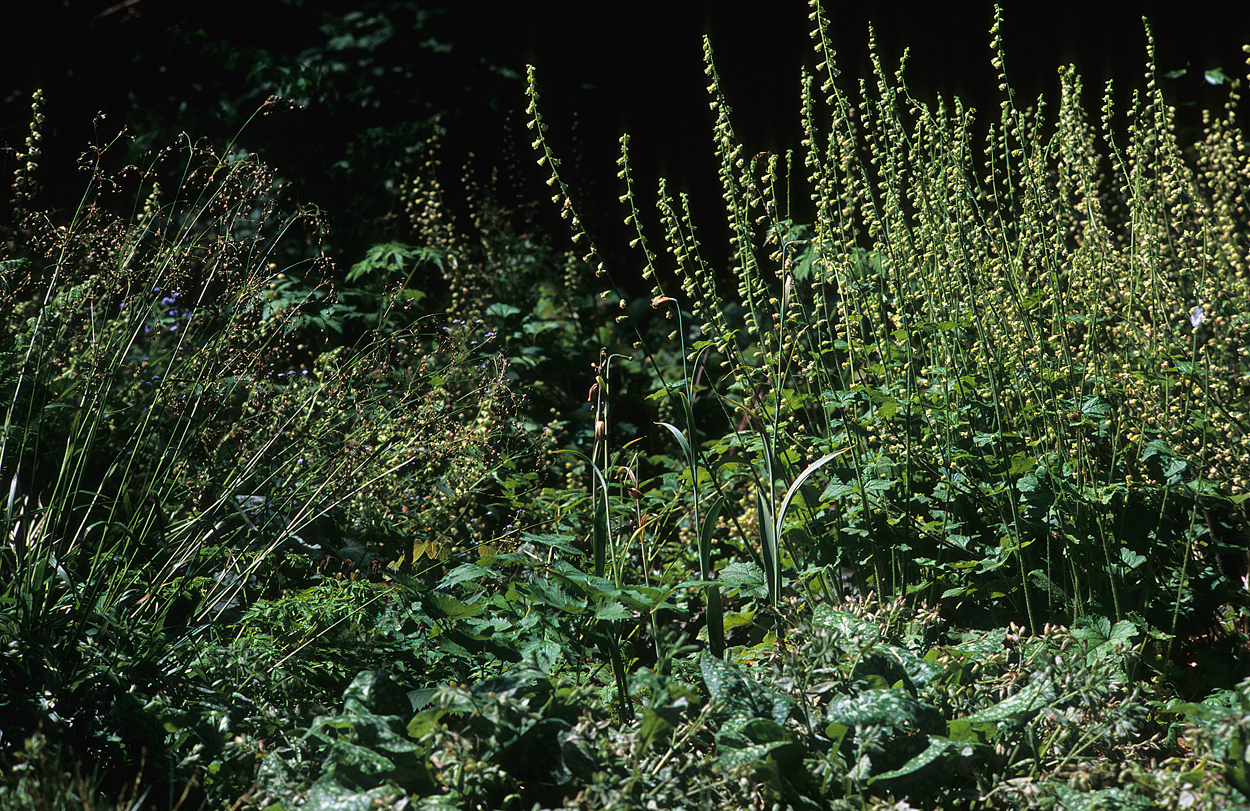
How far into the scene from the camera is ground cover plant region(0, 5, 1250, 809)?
62.3 inches

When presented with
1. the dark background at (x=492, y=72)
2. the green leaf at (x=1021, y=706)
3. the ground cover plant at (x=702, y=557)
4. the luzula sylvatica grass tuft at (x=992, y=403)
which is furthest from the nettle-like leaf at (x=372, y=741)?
the dark background at (x=492, y=72)

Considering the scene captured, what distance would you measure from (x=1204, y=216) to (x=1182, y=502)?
0.78 meters

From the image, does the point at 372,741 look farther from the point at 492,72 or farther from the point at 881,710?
the point at 492,72

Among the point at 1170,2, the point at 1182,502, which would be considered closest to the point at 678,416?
the point at 1182,502

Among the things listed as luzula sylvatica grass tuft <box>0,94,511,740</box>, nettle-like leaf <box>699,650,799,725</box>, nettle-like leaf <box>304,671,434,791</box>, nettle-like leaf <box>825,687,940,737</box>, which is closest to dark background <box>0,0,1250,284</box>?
luzula sylvatica grass tuft <box>0,94,511,740</box>

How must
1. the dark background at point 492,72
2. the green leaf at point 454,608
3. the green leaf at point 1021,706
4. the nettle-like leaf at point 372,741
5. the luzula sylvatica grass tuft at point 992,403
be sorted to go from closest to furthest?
the nettle-like leaf at point 372,741 < the green leaf at point 1021,706 < the green leaf at point 454,608 < the luzula sylvatica grass tuft at point 992,403 < the dark background at point 492,72

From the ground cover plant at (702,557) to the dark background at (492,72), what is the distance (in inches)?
78.1

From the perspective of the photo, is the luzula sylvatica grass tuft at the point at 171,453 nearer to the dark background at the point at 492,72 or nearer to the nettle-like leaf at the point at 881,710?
the nettle-like leaf at the point at 881,710

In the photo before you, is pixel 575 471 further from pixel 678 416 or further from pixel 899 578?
pixel 899 578

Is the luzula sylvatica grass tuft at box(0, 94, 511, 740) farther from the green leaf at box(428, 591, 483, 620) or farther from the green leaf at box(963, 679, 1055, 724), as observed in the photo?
the green leaf at box(963, 679, 1055, 724)

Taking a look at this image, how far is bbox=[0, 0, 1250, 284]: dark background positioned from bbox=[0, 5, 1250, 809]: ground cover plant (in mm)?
1983

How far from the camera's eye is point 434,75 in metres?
5.20

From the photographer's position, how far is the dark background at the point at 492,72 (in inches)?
193

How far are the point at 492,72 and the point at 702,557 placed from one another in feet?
13.4
